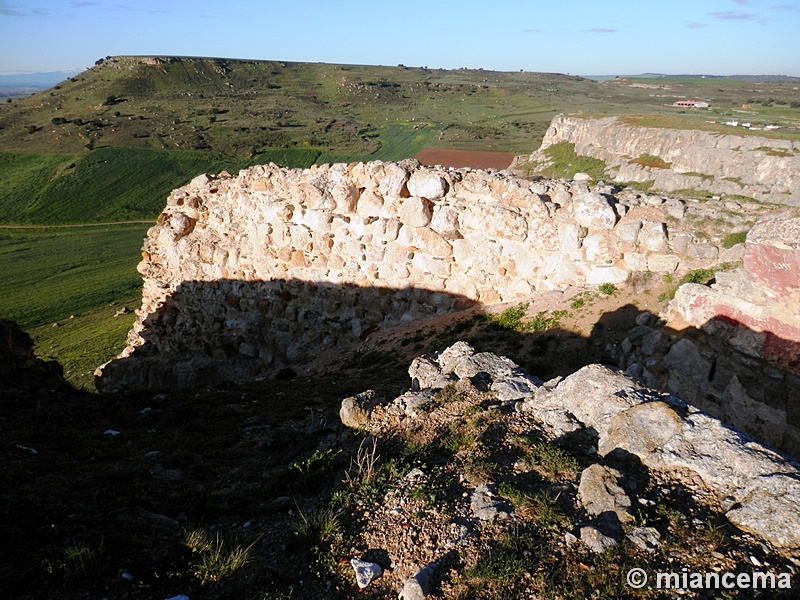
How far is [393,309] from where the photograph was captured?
1441 cm

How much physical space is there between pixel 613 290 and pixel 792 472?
21.3ft

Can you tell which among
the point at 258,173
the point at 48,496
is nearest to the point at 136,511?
the point at 48,496

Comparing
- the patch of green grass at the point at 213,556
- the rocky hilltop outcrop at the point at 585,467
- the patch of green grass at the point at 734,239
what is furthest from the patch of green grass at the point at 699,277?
the patch of green grass at the point at 213,556

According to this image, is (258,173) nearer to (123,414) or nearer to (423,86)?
(123,414)

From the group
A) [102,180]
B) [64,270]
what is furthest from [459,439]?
[102,180]

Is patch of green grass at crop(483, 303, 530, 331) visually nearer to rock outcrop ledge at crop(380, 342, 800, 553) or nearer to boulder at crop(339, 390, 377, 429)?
rock outcrop ledge at crop(380, 342, 800, 553)

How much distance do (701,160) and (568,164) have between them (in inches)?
594

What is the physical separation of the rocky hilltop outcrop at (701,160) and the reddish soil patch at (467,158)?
10082 mm

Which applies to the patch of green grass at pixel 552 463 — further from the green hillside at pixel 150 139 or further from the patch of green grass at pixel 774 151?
the patch of green grass at pixel 774 151

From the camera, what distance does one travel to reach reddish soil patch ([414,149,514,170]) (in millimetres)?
58469

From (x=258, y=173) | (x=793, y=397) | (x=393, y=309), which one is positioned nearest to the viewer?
(x=793, y=397)

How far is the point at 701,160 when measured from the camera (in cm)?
3956

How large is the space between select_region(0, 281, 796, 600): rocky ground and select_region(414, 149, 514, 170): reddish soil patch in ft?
172

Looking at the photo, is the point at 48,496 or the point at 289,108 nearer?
the point at 48,496
